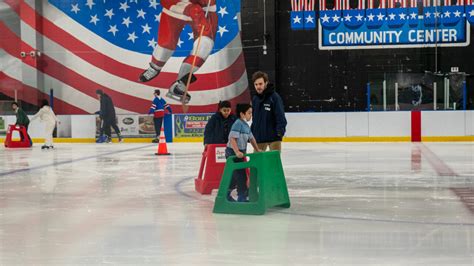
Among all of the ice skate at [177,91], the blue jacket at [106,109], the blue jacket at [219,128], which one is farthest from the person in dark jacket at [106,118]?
the blue jacket at [219,128]

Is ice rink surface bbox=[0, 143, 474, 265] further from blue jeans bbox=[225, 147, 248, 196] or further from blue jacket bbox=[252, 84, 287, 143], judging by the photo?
blue jacket bbox=[252, 84, 287, 143]

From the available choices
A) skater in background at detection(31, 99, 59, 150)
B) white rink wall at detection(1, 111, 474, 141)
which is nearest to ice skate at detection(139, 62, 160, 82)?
white rink wall at detection(1, 111, 474, 141)

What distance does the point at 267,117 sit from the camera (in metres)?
9.36

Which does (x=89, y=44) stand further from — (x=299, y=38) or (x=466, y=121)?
(x=466, y=121)

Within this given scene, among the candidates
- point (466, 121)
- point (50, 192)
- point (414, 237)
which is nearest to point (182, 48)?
point (466, 121)

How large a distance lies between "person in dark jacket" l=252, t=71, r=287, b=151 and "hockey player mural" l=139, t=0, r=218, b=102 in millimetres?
18217

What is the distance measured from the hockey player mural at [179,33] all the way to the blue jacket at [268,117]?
18.2 metres

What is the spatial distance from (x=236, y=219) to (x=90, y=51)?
71.5 feet

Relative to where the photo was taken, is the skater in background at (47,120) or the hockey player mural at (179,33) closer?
the skater in background at (47,120)

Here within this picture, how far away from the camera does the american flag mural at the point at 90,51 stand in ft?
91.9

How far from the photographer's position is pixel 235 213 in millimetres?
8133

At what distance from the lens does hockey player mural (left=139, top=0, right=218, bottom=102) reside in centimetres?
2739

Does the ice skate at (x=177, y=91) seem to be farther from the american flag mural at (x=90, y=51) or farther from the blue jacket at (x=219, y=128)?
the blue jacket at (x=219, y=128)

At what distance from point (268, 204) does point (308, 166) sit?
6898mm
